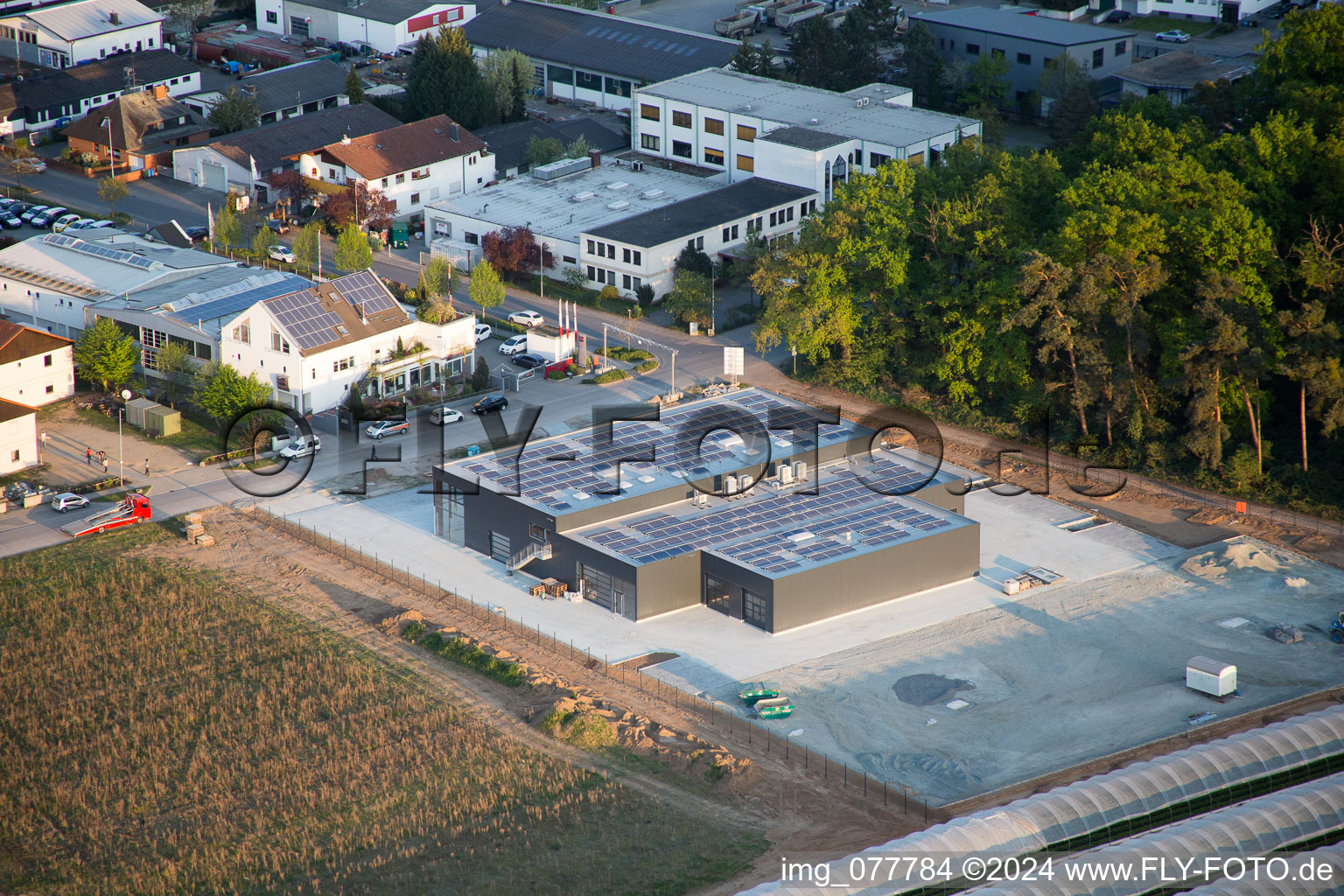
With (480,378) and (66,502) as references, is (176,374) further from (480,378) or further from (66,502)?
(480,378)

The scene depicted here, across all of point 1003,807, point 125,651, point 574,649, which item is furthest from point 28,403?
point 1003,807

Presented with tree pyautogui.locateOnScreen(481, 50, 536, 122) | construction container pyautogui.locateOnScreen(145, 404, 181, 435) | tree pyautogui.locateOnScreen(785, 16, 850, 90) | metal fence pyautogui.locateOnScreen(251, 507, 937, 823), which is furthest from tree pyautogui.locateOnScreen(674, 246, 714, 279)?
tree pyautogui.locateOnScreen(481, 50, 536, 122)

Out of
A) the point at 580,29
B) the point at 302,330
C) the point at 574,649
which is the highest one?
the point at 580,29

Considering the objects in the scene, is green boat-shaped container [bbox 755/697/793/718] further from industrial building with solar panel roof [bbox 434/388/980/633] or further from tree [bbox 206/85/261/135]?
tree [bbox 206/85/261/135]

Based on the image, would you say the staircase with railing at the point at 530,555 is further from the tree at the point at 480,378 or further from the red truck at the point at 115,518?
the tree at the point at 480,378

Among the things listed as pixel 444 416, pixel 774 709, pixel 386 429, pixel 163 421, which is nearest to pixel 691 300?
pixel 444 416

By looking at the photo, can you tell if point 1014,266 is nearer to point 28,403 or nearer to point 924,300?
point 924,300

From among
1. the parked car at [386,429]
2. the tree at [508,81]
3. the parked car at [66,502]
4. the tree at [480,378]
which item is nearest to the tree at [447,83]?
the tree at [508,81]
